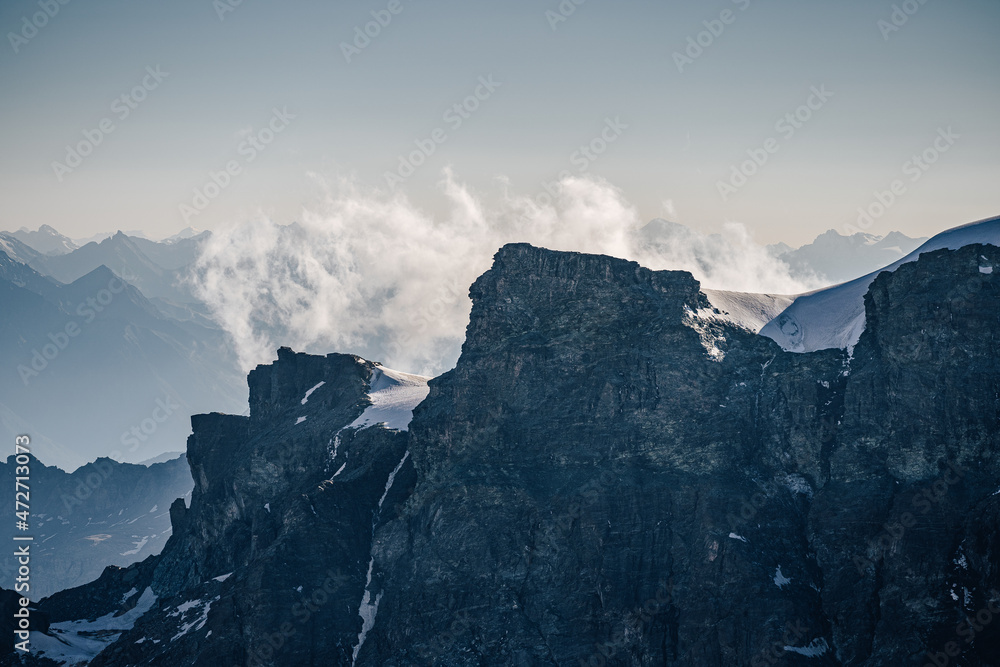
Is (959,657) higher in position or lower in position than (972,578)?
lower

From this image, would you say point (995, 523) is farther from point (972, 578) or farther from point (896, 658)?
point (896, 658)

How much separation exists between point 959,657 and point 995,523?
2472 centimetres

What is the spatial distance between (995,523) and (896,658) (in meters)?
30.0

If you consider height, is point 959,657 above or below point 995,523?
below

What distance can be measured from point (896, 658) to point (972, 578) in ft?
64.9

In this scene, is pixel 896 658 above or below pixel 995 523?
below

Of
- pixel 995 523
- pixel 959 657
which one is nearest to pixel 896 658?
pixel 959 657

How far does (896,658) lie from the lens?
198375mm

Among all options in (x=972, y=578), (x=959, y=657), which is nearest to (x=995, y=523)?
(x=972, y=578)

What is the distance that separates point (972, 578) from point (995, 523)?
10.7 metres

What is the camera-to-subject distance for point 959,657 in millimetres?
191125

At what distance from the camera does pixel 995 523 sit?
19750cm

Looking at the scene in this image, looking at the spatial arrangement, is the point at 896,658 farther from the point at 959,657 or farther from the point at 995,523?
the point at 995,523
